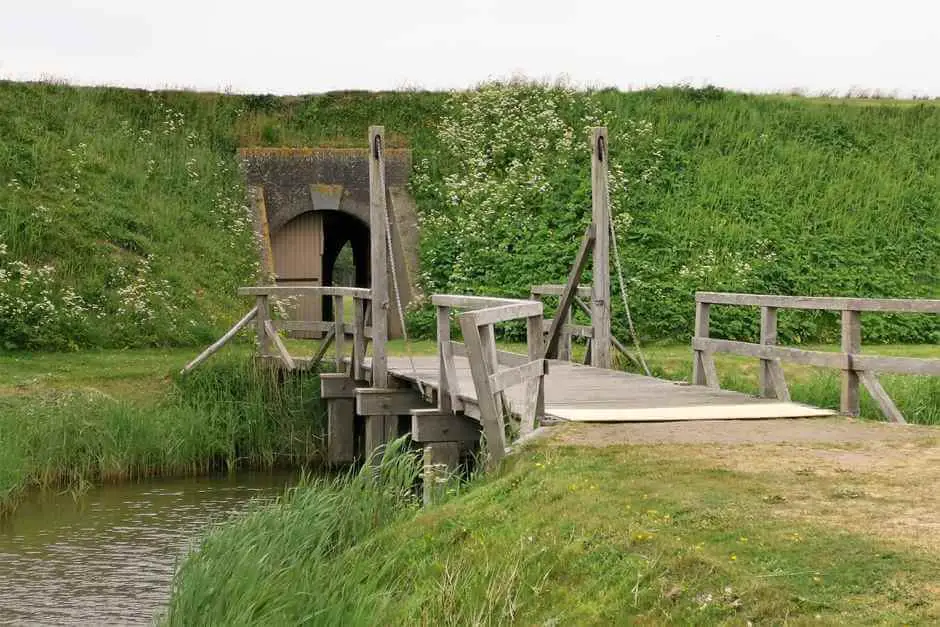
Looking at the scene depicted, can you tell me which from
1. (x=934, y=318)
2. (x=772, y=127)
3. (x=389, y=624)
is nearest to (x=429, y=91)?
(x=772, y=127)

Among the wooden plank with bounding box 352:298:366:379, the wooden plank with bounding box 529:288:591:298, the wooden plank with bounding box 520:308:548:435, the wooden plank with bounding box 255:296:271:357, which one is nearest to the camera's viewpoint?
the wooden plank with bounding box 520:308:548:435

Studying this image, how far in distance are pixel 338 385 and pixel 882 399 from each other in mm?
7843

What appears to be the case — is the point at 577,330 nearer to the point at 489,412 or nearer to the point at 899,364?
the point at 899,364

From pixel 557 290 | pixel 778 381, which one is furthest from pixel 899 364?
pixel 557 290

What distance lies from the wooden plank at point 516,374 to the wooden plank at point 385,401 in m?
4.79

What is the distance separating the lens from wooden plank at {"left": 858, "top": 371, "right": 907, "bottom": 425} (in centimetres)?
1130

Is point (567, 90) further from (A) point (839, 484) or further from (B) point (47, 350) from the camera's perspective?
(A) point (839, 484)

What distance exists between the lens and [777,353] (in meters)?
12.4

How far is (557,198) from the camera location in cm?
2586

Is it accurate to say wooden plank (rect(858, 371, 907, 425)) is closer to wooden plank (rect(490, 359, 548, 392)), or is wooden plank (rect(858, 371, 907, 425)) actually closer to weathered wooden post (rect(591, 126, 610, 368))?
wooden plank (rect(490, 359, 548, 392))

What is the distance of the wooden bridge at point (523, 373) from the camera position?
10.5m

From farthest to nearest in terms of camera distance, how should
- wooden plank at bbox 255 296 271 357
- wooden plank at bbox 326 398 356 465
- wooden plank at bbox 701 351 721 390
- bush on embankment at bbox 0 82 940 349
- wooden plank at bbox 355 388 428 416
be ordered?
bush on embankment at bbox 0 82 940 349 → wooden plank at bbox 255 296 271 357 → wooden plank at bbox 326 398 356 465 → wooden plank at bbox 355 388 428 416 → wooden plank at bbox 701 351 721 390

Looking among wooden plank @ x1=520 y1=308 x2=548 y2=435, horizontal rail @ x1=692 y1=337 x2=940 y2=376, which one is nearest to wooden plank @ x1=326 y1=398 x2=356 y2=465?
horizontal rail @ x1=692 y1=337 x2=940 y2=376

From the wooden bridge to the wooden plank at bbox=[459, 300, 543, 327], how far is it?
0.01 m
